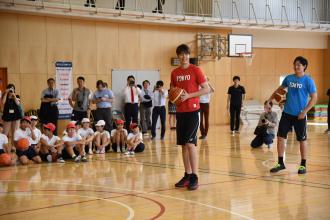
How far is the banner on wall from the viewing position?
19.8 metres

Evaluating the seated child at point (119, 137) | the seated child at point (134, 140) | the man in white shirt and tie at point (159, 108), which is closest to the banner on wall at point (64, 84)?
the man in white shirt and tie at point (159, 108)

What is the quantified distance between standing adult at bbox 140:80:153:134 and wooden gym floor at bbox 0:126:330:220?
6256 mm

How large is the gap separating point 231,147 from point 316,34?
16787 mm

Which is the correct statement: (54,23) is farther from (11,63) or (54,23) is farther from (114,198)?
(114,198)

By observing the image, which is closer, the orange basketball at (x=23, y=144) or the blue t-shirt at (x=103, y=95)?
the orange basketball at (x=23, y=144)

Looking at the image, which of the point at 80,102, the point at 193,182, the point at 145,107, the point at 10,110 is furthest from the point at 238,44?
the point at 193,182

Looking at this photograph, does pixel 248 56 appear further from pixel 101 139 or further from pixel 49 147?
pixel 49 147

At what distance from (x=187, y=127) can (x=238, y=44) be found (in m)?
16.9

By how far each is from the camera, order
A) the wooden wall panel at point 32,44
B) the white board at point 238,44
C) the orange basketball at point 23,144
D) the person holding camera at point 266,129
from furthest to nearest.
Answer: the white board at point 238,44
the wooden wall panel at point 32,44
the person holding camera at point 266,129
the orange basketball at point 23,144

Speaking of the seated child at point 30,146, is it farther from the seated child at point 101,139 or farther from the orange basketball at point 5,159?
the seated child at point 101,139

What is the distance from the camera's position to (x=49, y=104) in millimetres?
16062

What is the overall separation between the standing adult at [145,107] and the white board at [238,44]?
6.18 metres

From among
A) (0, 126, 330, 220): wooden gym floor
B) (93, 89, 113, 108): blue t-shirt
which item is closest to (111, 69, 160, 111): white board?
(93, 89, 113, 108): blue t-shirt

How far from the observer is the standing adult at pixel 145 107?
1912 centimetres
